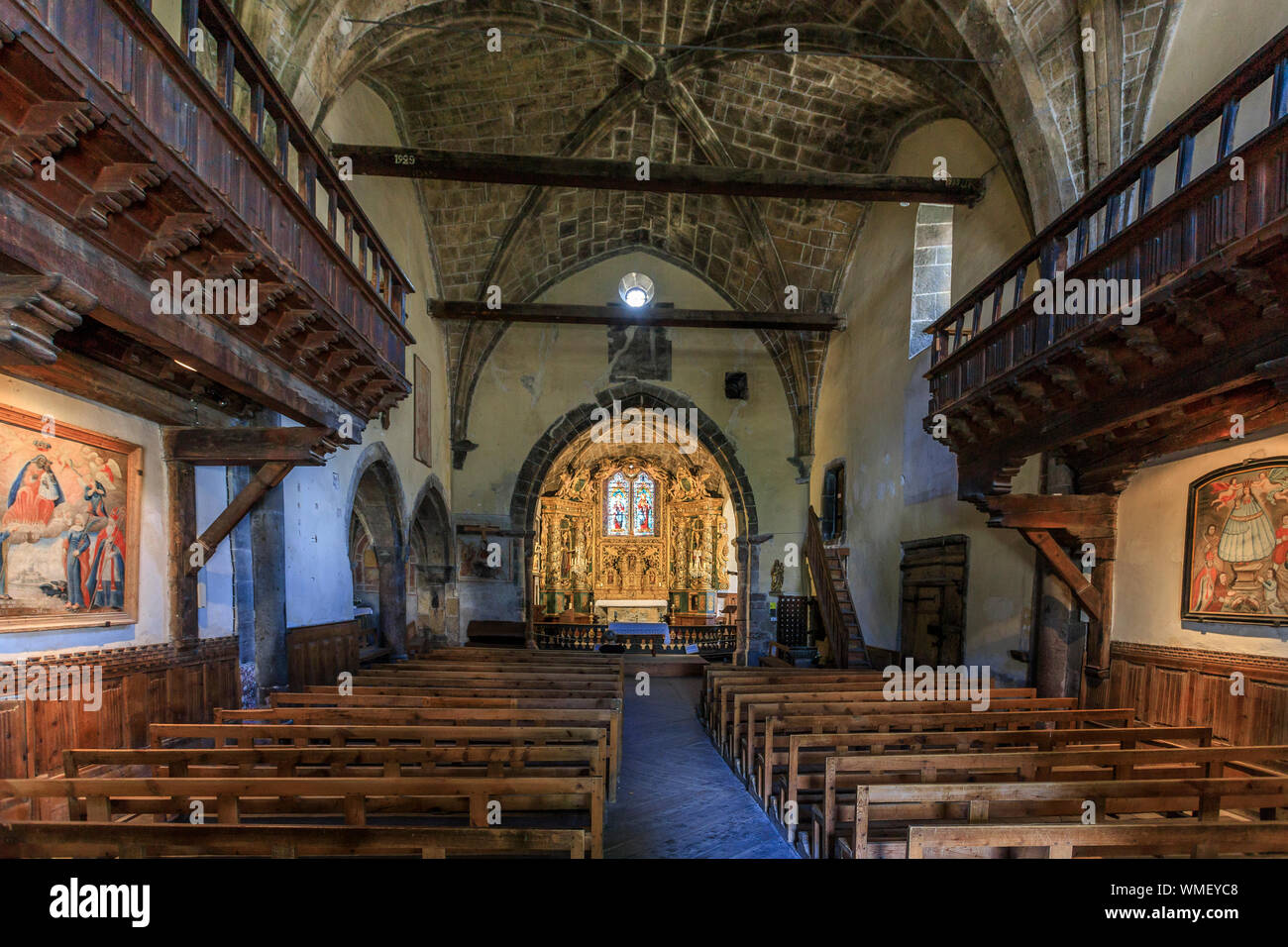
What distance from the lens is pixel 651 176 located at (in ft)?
28.9

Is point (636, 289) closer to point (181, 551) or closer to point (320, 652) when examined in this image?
point (320, 652)

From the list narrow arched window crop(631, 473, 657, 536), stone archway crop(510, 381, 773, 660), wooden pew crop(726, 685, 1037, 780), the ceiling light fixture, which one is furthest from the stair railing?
narrow arched window crop(631, 473, 657, 536)

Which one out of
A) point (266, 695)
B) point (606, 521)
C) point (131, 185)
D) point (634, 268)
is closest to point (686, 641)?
point (606, 521)

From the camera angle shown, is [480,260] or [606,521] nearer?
[480,260]

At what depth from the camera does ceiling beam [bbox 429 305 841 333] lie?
13148 millimetres

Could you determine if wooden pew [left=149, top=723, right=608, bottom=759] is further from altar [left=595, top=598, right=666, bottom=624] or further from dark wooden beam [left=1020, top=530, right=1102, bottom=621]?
altar [left=595, top=598, right=666, bottom=624]

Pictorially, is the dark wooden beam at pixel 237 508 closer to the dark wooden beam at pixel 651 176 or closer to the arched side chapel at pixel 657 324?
the arched side chapel at pixel 657 324

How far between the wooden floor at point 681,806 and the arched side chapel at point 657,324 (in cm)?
7

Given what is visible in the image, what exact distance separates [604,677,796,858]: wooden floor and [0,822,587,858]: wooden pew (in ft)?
7.99

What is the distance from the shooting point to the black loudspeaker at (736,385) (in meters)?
15.9

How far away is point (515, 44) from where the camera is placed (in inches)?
396

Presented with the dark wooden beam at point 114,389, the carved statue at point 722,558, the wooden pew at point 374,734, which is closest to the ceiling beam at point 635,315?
the dark wooden beam at point 114,389
